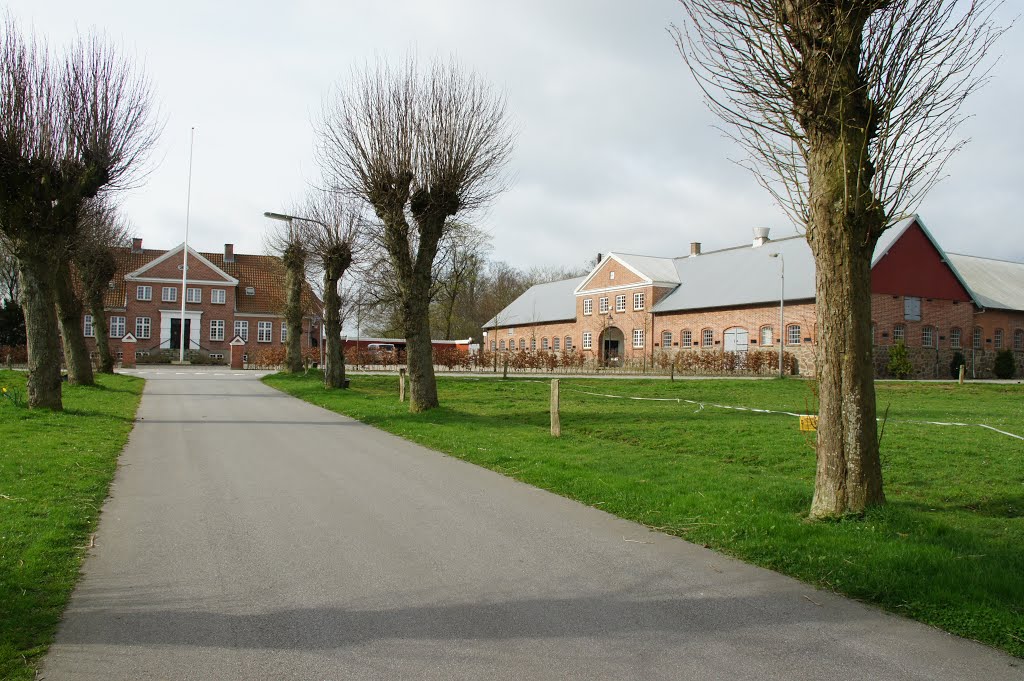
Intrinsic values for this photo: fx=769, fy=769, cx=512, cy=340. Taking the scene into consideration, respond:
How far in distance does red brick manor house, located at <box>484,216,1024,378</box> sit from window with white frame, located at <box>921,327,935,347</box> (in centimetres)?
6

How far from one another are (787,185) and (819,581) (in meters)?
3.69

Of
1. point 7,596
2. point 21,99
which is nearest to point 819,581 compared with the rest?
point 7,596

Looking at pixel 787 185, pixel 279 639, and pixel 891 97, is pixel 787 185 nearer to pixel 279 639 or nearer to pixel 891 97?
pixel 891 97

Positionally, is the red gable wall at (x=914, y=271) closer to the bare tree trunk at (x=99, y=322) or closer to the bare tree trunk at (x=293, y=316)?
the bare tree trunk at (x=293, y=316)

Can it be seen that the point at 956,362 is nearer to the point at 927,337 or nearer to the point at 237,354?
the point at 927,337

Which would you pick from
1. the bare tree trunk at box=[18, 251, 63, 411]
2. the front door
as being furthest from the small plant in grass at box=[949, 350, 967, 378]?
the front door

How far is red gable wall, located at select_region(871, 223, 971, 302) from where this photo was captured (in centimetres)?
4188

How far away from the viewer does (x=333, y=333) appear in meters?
29.4

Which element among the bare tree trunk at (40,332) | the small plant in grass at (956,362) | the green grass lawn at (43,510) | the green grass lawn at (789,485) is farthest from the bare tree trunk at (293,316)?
the small plant in grass at (956,362)

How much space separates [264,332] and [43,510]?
198 feet

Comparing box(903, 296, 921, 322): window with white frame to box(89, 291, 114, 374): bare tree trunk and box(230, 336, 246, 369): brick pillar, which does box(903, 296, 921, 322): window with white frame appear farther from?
box(89, 291, 114, 374): bare tree trunk

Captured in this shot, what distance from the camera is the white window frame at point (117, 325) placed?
61.1 meters

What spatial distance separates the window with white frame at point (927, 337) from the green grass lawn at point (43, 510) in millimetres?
41782

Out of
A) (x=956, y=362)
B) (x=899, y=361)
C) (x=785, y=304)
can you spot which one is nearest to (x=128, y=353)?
(x=785, y=304)
